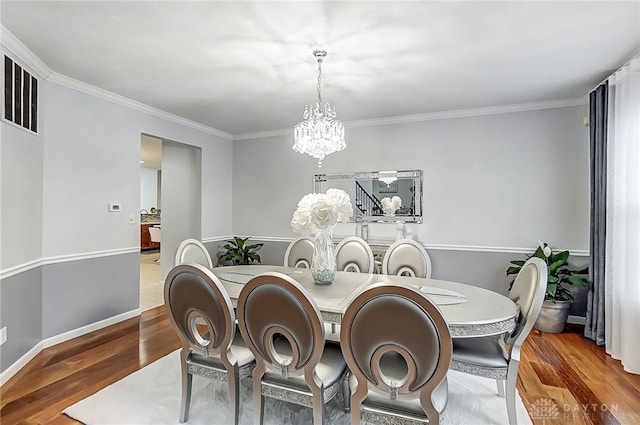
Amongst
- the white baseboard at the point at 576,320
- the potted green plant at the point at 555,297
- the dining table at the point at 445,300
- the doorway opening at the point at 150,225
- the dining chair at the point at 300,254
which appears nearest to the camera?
the dining table at the point at 445,300

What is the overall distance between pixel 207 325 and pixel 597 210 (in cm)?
360

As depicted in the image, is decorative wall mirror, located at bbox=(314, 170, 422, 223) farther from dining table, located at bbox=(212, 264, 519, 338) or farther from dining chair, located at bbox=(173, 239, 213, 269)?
dining chair, located at bbox=(173, 239, 213, 269)

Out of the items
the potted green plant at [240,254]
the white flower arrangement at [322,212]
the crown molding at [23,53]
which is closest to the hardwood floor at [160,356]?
the potted green plant at [240,254]

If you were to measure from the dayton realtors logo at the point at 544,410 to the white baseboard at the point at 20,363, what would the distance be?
3585mm

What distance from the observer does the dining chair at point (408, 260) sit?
2895 millimetres

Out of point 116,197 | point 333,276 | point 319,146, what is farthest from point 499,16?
point 116,197

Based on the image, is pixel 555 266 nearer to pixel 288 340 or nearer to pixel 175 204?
pixel 288 340

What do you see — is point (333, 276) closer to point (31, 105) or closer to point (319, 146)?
point (319, 146)

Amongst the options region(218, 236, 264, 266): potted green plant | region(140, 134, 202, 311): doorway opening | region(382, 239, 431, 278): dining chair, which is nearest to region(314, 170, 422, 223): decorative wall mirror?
region(382, 239, 431, 278): dining chair

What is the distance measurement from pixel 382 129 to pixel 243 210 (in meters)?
2.55

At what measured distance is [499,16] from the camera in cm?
209

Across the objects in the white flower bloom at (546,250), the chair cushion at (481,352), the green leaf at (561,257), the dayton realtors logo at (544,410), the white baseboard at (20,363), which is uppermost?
the white flower bloom at (546,250)

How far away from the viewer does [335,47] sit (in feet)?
8.13

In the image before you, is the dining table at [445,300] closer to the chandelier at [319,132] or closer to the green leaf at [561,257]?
the chandelier at [319,132]
